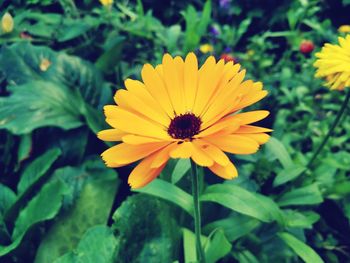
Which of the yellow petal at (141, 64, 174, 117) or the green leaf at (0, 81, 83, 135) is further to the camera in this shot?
the green leaf at (0, 81, 83, 135)

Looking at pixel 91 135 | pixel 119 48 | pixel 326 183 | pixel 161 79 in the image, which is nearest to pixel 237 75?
pixel 161 79

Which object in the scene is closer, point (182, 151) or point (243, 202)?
point (182, 151)

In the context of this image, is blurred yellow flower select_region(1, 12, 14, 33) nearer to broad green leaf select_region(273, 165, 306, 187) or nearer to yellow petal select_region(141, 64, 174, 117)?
yellow petal select_region(141, 64, 174, 117)

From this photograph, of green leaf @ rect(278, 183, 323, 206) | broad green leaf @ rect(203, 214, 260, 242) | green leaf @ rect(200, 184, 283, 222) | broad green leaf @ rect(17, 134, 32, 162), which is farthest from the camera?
broad green leaf @ rect(17, 134, 32, 162)

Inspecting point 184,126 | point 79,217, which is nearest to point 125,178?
point 79,217

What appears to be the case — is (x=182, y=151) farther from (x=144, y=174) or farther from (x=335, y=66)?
(x=335, y=66)

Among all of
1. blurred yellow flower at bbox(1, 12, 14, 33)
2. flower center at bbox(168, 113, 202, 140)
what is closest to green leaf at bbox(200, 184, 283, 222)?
flower center at bbox(168, 113, 202, 140)
